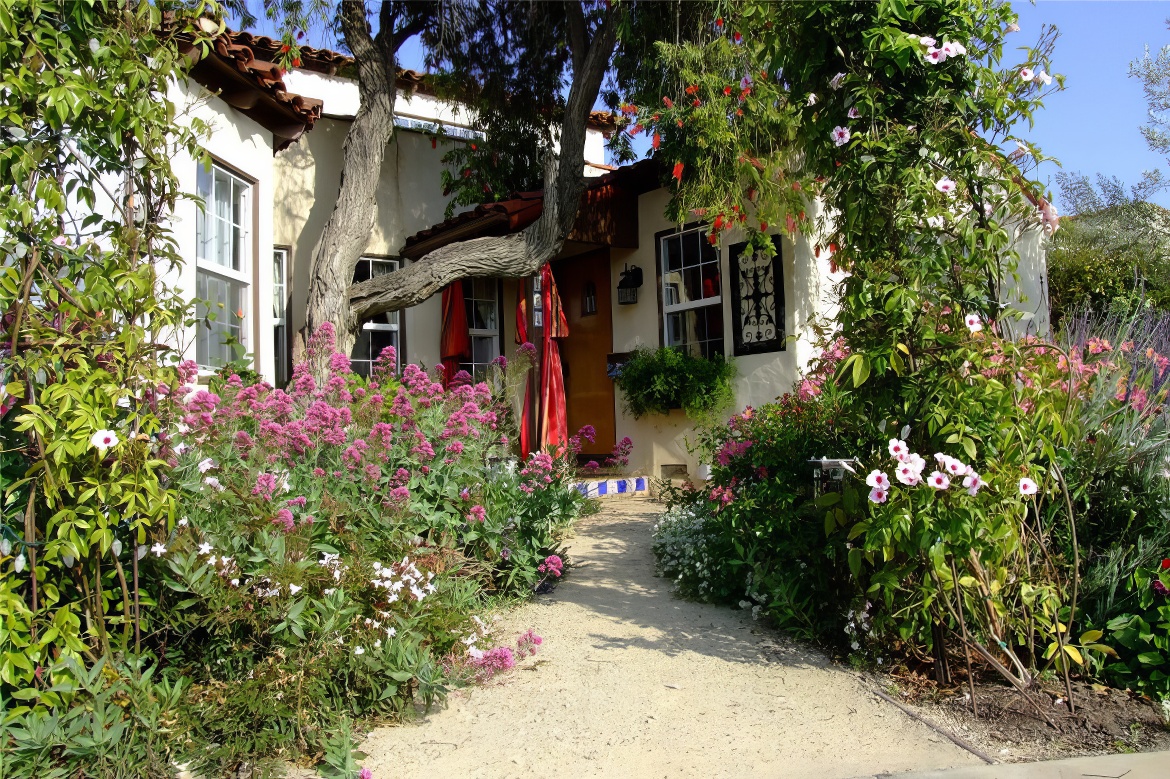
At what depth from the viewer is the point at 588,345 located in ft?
35.0

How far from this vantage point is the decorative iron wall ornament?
8.44 m

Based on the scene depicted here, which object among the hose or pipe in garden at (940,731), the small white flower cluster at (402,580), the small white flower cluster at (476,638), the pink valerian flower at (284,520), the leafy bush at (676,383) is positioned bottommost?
the hose or pipe in garden at (940,731)

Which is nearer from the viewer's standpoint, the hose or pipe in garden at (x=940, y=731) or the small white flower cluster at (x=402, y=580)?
the hose or pipe in garden at (x=940, y=731)

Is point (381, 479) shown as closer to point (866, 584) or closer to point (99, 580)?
point (99, 580)

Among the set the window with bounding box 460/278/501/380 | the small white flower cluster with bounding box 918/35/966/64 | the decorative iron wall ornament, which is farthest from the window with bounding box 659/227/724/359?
the small white flower cluster with bounding box 918/35/966/64

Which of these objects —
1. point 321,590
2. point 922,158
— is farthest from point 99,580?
point 922,158

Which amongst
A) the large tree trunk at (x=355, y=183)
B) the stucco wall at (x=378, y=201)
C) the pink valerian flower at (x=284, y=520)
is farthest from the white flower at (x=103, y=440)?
the stucco wall at (x=378, y=201)

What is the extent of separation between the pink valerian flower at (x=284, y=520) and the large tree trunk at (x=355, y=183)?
462 centimetres

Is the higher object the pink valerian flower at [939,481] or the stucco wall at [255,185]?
the stucco wall at [255,185]

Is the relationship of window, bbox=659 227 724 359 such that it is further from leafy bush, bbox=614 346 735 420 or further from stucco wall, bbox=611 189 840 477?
leafy bush, bbox=614 346 735 420

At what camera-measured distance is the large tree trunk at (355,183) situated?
7680 millimetres

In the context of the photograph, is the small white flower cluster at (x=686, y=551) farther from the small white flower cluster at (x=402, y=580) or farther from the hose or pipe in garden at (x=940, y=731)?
the small white flower cluster at (x=402, y=580)

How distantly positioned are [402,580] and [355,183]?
556 cm

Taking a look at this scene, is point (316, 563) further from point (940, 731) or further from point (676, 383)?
point (676, 383)
